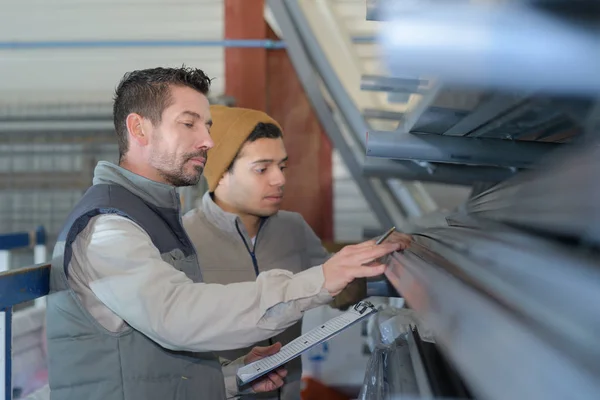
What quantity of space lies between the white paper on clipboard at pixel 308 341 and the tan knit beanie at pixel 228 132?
54cm

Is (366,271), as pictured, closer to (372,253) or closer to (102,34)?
(372,253)

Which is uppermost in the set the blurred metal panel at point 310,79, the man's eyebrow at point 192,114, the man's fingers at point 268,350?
the blurred metal panel at point 310,79

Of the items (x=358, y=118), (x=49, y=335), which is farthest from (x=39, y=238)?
(x=49, y=335)

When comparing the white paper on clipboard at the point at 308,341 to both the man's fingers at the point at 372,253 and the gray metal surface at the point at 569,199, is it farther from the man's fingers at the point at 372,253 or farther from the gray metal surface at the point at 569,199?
the gray metal surface at the point at 569,199

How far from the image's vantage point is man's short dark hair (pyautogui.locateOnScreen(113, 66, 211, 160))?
46.9 inches

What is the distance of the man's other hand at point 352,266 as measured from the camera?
3.46 ft

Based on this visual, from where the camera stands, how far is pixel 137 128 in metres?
1.21

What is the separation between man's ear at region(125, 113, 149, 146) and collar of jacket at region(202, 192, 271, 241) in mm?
403

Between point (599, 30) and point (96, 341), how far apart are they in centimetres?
92

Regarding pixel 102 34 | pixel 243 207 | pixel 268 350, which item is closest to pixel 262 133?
pixel 243 207

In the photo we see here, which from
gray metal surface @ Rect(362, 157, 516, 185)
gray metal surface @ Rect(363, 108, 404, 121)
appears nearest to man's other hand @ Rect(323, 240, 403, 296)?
gray metal surface @ Rect(362, 157, 516, 185)

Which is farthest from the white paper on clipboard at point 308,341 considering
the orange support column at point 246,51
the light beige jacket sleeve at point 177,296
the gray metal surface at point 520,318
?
the orange support column at point 246,51

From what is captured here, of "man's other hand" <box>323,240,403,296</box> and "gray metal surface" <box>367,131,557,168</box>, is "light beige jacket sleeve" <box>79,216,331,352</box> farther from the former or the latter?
"gray metal surface" <box>367,131,557,168</box>

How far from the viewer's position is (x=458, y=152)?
44.5 inches
